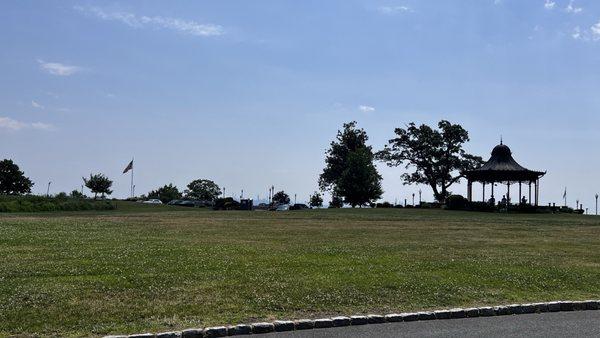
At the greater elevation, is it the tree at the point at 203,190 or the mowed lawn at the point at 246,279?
the tree at the point at 203,190

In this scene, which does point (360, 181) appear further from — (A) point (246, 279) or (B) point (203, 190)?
(A) point (246, 279)

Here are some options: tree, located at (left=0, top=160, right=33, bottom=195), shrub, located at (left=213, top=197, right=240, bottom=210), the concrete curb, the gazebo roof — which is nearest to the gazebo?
the gazebo roof

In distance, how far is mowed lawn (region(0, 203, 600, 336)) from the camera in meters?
9.70

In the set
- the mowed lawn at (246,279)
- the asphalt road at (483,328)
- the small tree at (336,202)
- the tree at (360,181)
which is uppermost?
the tree at (360,181)

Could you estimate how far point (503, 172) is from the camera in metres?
58.5

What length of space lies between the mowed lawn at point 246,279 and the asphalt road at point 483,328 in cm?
84

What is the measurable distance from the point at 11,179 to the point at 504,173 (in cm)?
7074

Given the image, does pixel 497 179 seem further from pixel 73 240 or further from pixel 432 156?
pixel 73 240

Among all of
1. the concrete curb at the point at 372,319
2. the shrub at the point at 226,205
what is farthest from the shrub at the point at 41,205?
the concrete curb at the point at 372,319

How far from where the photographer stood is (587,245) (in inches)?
855

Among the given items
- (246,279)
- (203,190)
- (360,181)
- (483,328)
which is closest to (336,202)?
(360,181)

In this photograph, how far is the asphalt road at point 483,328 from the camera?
9102 mm

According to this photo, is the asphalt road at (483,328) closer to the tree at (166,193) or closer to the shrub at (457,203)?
the shrub at (457,203)

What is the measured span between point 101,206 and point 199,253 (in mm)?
44352
